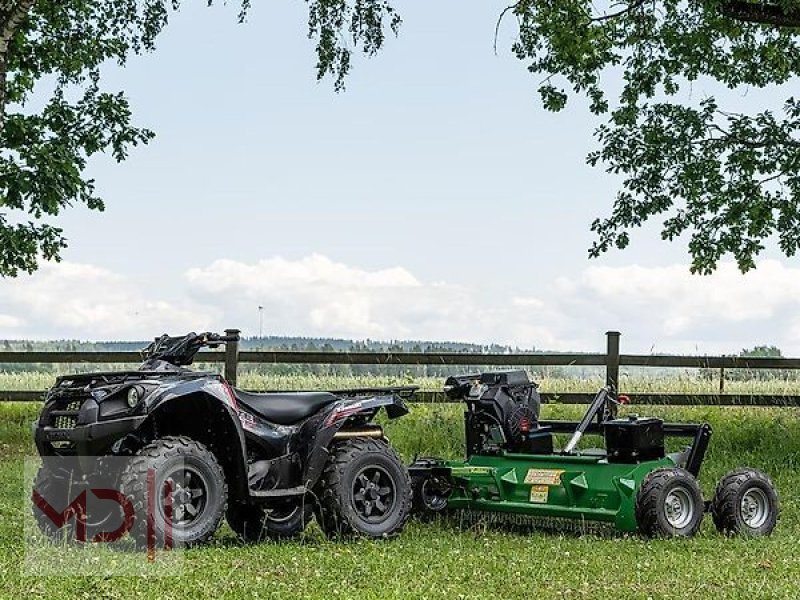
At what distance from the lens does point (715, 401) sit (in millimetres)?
18750

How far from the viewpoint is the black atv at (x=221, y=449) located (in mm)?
8461

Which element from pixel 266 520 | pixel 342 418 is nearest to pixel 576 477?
pixel 342 418

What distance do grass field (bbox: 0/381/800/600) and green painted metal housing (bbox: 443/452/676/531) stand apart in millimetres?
205

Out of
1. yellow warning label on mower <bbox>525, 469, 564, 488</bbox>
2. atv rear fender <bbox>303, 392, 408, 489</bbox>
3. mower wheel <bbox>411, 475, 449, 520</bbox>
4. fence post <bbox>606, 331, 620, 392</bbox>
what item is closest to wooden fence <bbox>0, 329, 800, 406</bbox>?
fence post <bbox>606, 331, 620, 392</bbox>

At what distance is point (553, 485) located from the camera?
1016cm

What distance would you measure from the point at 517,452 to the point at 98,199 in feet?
38.1

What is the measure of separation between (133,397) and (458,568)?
2481 mm

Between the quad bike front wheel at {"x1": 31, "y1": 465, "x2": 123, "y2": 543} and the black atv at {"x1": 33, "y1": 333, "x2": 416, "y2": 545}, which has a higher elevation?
the black atv at {"x1": 33, "y1": 333, "x2": 416, "y2": 545}

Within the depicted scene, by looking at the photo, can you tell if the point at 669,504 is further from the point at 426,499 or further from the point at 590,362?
the point at 590,362

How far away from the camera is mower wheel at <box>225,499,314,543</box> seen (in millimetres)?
9703

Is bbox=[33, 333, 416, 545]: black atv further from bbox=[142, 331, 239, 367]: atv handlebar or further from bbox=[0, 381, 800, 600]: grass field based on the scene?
bbox=[0, 381, 800, 600]: grass field

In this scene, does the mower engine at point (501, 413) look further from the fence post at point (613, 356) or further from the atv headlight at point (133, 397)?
the fence post at point (613, 356)

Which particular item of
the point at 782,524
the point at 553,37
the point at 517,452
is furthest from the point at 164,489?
the point at 553,37

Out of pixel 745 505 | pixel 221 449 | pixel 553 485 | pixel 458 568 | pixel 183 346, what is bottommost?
pixel 458 568
